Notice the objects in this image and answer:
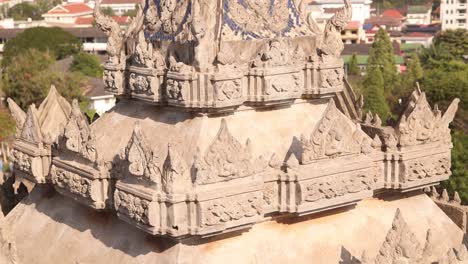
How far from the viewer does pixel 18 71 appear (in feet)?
177

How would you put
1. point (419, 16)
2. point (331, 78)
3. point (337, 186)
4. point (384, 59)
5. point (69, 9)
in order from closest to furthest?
point (337, 186) → point (331, 78) → point (384, 59) → point (69, 9) → point (419, 16)

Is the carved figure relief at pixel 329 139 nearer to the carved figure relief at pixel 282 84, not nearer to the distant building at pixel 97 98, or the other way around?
the carved figure relief at pixel 282 84

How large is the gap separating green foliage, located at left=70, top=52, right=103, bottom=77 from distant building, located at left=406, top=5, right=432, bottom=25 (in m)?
86.4

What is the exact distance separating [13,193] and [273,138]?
4933 millimetres

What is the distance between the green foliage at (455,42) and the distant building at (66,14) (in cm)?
5534

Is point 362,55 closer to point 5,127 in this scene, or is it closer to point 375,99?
point 375,99

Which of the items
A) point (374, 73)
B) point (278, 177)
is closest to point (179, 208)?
point (278, 177)

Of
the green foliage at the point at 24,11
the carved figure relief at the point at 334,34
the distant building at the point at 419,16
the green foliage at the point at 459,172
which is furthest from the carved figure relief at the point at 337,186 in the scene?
the distant building at the point at 419,16

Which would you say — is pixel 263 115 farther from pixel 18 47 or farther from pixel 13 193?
pixel 18 47

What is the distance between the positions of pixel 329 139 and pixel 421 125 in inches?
68.9

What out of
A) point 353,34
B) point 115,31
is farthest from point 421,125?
point 353,34

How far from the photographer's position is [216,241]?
29.9 ft

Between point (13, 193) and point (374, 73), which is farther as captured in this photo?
point (374, 73)

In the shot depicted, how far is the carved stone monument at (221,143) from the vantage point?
28.1 feet
